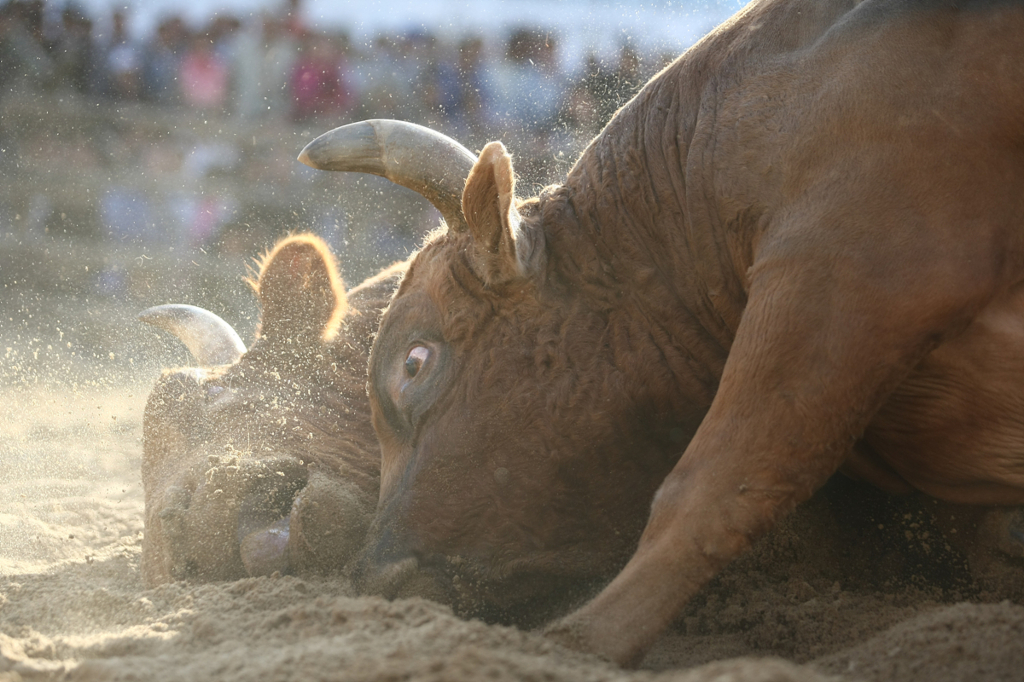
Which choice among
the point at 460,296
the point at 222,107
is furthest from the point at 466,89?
the point at 460,296

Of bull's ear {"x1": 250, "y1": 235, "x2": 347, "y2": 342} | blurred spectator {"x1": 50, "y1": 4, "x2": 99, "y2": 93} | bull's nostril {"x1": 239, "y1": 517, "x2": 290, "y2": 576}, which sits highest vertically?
blurred spectator {"x1": 50, "y1": 4, "x2": 99, "y2": 93}

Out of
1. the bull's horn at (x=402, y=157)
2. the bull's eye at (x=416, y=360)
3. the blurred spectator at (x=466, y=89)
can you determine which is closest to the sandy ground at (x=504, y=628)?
the bull's eye at (x=416, y=360)

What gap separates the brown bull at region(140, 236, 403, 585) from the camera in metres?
3.19

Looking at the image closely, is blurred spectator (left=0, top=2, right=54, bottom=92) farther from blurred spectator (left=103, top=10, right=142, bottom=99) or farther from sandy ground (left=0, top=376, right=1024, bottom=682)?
sandy ground (left=0, top=376, right=1024, bottom=682)

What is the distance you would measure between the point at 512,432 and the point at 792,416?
0.97 m

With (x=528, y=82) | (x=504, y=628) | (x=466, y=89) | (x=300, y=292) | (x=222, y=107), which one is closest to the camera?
(x=504, y=628)

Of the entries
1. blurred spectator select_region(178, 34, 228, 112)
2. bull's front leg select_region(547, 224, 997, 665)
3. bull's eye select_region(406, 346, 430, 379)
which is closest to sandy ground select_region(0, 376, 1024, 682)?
bull's front leg select_region(547, 224, 997, 665)

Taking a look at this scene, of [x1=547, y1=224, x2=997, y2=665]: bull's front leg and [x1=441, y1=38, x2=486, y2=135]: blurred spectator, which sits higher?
[x1=441, y1=38, x2=486, y2=135]: blurred spectator

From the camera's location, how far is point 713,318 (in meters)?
3.08

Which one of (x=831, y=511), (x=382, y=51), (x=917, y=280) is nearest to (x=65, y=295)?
(x=382, y=51)

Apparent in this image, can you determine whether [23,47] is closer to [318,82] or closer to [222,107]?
[222,107]

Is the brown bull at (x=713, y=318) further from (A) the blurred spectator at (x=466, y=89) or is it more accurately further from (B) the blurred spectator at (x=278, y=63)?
(B) the blurred spectator at (x=278, y=63)

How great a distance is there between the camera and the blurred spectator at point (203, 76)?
1003 cm

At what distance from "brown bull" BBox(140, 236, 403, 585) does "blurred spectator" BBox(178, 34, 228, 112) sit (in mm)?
6280
